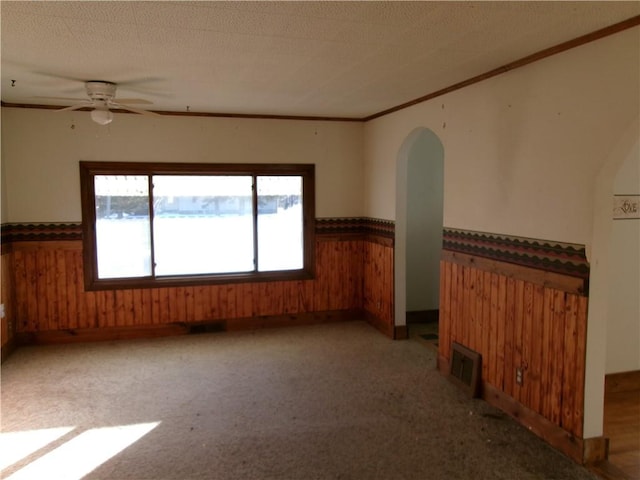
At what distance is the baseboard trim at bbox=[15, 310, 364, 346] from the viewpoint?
534cm

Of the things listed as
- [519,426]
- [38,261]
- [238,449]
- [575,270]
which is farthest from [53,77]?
[519,426]

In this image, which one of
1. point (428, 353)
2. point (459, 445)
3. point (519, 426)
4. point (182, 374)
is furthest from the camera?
point (428, 353)

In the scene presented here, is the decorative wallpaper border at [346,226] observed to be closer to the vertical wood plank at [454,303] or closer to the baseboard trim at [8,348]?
the vertical wood plank at [454,303]

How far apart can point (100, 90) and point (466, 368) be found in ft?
12.1

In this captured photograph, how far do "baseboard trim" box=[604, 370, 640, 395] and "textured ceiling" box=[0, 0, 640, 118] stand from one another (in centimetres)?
257

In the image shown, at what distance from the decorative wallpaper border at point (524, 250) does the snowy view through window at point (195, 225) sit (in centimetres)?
234

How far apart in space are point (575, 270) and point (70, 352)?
4.67 meters

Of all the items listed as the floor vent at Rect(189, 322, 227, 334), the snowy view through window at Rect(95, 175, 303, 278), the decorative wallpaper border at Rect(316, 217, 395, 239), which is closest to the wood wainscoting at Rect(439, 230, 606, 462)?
the decorative wallpaper border at Rect(316, 217, 395, 239)

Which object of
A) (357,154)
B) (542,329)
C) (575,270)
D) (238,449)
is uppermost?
(357,154)

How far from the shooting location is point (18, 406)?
379 centimetres

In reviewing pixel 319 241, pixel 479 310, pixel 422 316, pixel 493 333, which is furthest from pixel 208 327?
pixel 493 333

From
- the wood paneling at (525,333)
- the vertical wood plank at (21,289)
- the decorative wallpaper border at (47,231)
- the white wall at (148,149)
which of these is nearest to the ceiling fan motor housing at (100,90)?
the white wall at (148,149)

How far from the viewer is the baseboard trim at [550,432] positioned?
2959mm

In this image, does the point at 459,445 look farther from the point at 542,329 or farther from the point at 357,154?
the point at 357,154
